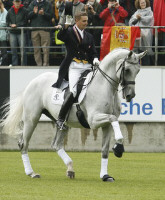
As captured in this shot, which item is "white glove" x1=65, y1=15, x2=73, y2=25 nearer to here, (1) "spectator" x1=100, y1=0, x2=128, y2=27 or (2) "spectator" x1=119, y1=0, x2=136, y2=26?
(1) "spectator" x1=100, y1=0, x2=128, y2=27

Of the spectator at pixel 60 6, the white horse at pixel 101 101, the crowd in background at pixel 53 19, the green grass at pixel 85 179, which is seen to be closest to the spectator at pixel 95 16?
the crowd in background at pixel 53 19

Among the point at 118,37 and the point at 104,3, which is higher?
the point at 104,3

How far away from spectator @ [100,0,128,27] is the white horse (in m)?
5.22

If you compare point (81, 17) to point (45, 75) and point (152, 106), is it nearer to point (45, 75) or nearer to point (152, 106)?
point (45, 75)

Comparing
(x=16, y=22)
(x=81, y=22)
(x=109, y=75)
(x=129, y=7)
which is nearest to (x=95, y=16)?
(x=129, y=7)

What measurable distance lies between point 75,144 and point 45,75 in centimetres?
626

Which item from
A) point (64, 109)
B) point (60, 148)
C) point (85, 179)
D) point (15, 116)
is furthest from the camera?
point (15, 116)

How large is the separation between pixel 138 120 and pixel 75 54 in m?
6.81

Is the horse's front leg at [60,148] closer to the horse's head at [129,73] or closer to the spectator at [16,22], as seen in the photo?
the horse's head at [129,73]

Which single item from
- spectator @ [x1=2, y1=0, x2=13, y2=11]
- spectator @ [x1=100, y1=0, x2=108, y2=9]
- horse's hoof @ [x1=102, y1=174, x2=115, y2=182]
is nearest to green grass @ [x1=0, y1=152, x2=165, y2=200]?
horse's hoof @ [x1=102, y1=174, x2=115, y2=182]

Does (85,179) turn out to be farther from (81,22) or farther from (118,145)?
(81,22)

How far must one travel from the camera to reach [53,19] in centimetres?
1934

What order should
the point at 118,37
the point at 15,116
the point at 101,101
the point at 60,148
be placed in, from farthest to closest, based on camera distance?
the point at 118,37, the point at 15,116, the point at 60,148, the point at 101,101

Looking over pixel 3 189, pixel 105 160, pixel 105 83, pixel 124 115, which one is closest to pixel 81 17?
pixel 105 83
